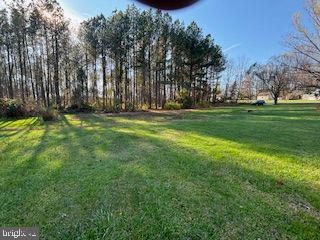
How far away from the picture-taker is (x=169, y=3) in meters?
0.73

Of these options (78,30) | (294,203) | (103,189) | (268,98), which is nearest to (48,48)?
(78,30)

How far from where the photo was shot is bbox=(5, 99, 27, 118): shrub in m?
15.3

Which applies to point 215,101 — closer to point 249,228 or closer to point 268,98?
point 268,98

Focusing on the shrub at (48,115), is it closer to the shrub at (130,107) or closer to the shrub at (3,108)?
the shrub at (3,108)

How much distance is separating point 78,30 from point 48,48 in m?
3.85

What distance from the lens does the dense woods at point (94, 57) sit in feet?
74.2

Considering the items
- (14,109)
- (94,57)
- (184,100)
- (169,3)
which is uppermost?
(94,57)

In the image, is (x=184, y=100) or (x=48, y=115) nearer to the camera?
(x=48, y=115)

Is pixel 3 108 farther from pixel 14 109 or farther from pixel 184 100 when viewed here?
pixel 184 100

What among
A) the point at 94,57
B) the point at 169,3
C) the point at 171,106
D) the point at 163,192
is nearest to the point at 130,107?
the point at 171,106

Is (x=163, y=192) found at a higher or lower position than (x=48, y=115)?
lower

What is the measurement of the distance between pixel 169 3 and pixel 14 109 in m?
17.6

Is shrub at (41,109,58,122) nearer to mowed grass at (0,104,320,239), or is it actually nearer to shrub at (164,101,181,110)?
mowed grass at (0,104,320,239)

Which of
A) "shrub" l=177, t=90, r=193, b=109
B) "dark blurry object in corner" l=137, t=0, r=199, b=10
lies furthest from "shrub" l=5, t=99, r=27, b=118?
"shrub" l=177, t=90, r=193, b=109
